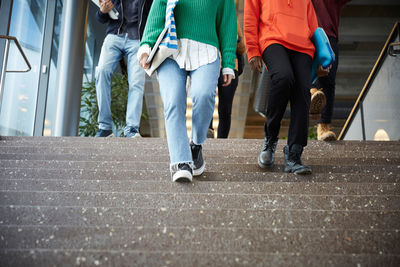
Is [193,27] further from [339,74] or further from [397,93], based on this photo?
[339,74]

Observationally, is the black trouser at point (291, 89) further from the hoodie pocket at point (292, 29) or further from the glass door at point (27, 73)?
the glass door at point (27, 73)

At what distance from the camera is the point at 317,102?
11.2 feet

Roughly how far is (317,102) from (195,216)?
6.61 ft

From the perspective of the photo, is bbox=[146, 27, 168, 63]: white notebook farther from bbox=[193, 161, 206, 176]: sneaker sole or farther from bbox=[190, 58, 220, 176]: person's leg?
bbox=[193, 161, 206, 176]: sneaker sole

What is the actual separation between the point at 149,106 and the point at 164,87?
1048 cm

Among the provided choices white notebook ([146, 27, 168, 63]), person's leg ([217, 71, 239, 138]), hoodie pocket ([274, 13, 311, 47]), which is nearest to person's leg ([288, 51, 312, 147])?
hoodie pocket ([274, 13, 311, 47])

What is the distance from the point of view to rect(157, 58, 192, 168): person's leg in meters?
2.21

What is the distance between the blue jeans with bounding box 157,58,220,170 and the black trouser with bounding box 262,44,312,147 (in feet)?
1.40

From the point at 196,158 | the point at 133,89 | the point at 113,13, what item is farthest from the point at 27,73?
the point at 196,158

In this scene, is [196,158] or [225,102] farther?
[225,102]

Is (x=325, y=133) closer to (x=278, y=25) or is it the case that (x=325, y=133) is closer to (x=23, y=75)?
(x=278, y=25)

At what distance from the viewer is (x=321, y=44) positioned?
2.71 m

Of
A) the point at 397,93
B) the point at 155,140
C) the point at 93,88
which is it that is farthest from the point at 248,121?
the point at 155,140

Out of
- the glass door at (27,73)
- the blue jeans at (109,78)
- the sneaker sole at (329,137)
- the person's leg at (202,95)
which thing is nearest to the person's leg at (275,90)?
the person's leg at (202,95)
